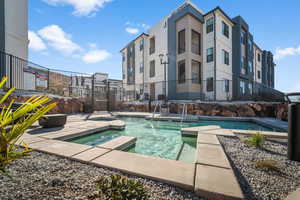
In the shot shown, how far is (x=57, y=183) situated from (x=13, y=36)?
32.8ft

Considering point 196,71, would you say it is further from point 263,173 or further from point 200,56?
point 263,173

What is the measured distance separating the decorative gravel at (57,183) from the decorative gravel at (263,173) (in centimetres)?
67

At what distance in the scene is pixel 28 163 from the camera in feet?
5.95

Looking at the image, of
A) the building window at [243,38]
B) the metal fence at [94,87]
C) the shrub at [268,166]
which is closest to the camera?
the shrub at [268,166]

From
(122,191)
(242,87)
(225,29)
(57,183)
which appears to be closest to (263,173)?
(122,191)

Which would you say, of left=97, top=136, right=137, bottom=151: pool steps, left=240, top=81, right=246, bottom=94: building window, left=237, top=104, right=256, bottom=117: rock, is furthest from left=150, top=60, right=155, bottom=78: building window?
left=97, top=136, right=137, bottom=151: pool steps

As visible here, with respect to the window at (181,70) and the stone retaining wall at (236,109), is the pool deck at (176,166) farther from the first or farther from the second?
the window at (181,70)

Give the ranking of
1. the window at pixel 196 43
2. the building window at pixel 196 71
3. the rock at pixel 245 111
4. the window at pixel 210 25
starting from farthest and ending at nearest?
the window at pixel 196 43
the building window at pixel 196 71
the window at pixel 210 25
the rock at pixel 245 111

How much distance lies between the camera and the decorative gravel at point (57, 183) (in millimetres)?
1220

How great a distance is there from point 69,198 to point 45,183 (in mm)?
452

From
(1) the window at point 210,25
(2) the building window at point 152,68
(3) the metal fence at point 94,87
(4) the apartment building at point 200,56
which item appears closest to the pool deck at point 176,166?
(3) the metal fence at point 94,87

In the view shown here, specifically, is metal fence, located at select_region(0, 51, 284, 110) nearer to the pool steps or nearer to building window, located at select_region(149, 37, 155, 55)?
building window, located at select_region(149, 37, 155, 55)

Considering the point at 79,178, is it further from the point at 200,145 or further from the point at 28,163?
the point at 200,145

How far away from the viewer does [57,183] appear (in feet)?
4.60
